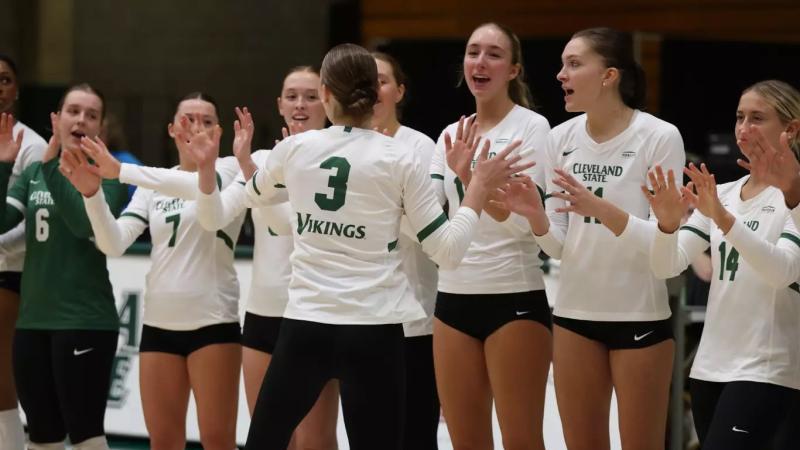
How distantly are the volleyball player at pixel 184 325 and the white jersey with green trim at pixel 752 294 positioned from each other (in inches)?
80.1

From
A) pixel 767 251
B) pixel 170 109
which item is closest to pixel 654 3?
pixel 170 109

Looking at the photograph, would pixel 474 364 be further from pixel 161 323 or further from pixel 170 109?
pixel 170 109

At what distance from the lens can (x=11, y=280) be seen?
20.3 feet

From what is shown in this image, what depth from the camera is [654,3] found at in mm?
11031

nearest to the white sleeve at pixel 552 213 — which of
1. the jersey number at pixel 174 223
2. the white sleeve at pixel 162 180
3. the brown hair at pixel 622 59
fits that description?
the brown hair at pixel 622 59

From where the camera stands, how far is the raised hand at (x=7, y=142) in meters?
5.88

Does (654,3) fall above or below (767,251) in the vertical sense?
above

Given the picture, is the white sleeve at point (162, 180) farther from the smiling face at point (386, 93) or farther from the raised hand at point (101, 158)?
the smiling face at point (386, 93)

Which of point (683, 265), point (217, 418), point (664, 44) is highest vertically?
point (664, 44)

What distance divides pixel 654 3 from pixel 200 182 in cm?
695

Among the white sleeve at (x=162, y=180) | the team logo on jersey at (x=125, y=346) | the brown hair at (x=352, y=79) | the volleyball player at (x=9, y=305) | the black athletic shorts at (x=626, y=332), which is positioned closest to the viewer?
the brown hair at (x=352, y=79)

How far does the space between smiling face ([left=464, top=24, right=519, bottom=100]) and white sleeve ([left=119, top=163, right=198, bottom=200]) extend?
1281mm

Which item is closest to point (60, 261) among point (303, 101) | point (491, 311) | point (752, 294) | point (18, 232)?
point (18, 232)

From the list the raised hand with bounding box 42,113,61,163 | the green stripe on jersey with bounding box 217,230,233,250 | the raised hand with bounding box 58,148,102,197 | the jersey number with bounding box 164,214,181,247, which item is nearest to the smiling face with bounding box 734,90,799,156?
the green stripe on jersey with bounding box 217,230,233,250
